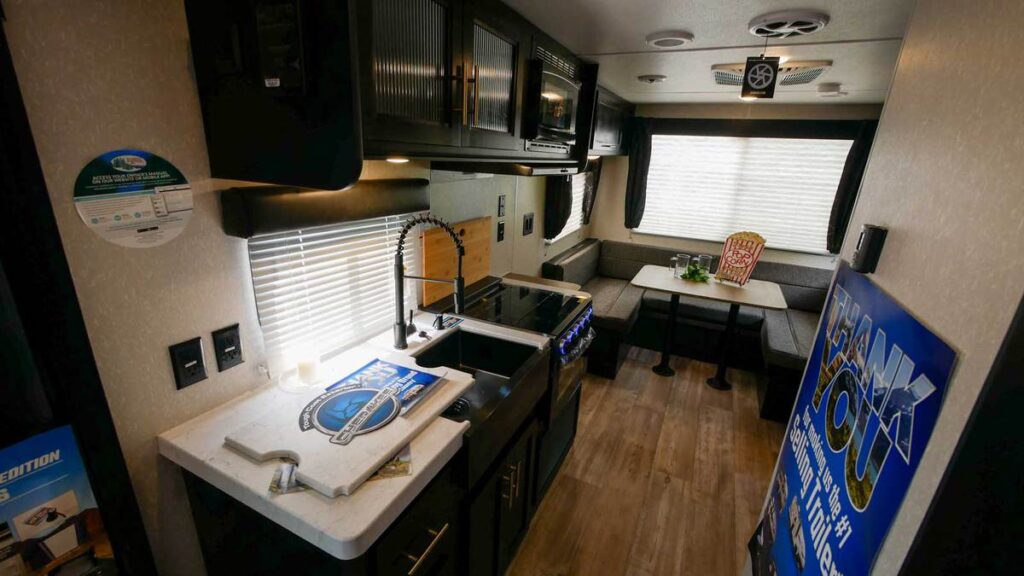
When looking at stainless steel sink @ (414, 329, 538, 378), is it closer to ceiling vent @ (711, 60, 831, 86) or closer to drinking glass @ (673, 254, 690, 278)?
ceiling vent @ (711, 60, 831, 86)

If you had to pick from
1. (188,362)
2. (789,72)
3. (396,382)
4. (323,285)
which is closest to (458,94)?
(323,285)

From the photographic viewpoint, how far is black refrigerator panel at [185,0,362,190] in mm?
884

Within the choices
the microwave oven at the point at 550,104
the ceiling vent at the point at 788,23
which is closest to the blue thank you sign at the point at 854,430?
the ceiling vent at the point at 788,23

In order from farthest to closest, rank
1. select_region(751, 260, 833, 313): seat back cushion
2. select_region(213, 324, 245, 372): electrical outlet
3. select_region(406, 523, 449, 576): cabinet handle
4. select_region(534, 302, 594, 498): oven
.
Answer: select_region(751, 260, 833, 313): seat back cushion → select_region(534, 302, 594, 498): oven → select_region(213, 324, 245, 372): electrical outlet → select_region(406, 523, 449, 576): cabinet handle

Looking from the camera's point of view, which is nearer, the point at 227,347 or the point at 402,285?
the point at 227,347

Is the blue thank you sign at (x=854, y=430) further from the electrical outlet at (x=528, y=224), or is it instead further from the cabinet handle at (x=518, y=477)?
the electrical outlet at (x=528, y=224)

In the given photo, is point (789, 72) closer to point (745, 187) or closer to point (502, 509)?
point (745, 187)

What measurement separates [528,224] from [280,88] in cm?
251

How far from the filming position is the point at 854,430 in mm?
1056

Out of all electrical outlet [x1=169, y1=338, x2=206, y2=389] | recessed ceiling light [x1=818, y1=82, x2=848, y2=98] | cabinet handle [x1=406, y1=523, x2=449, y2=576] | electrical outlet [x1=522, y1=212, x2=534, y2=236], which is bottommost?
cabinet handle [x1=406, y1=523, x2=449, y2=576]

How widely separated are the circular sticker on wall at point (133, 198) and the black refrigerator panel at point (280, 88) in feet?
0.47

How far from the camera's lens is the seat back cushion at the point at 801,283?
412cm

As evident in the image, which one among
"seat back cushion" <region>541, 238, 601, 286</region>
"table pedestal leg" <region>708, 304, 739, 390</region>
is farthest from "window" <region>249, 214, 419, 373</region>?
"table pedestal leg" <region>708, 304, 739, 390</region>

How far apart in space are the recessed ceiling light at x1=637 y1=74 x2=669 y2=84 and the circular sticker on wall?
9.00 ft
